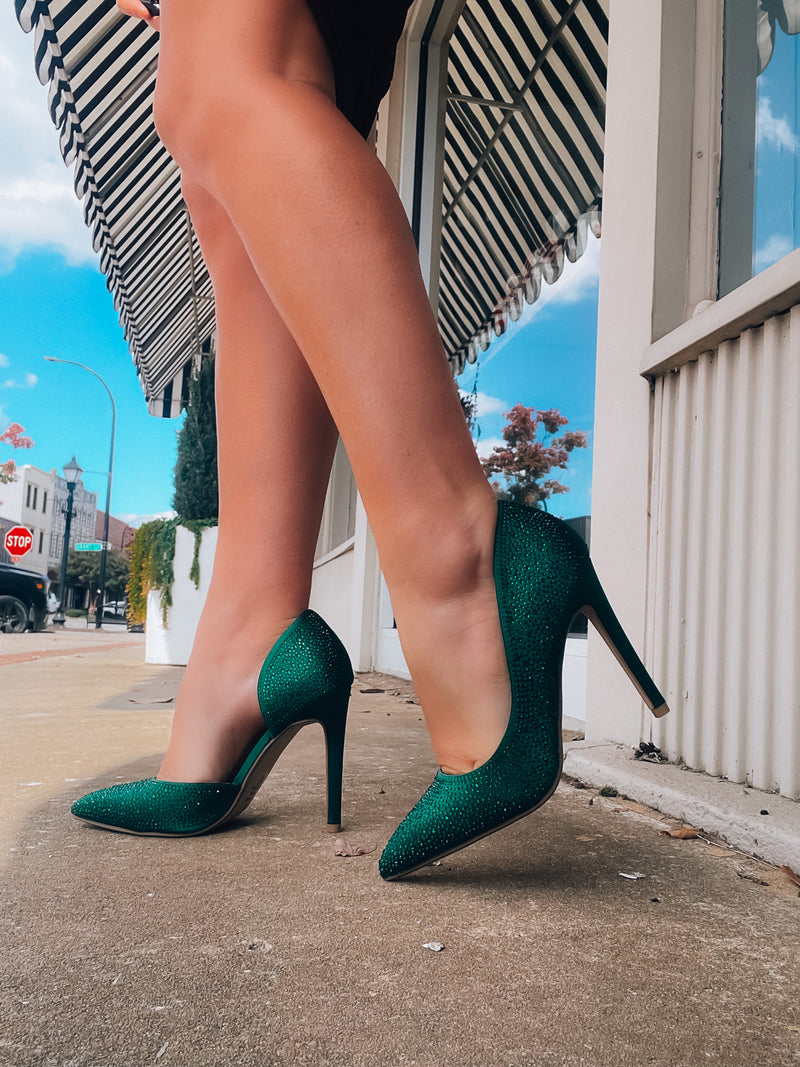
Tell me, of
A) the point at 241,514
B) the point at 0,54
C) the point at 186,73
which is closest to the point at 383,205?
the point at 186,73

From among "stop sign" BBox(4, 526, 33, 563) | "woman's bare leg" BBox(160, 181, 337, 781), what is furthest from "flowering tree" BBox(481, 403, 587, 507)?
"stop sign" BBox(4, 526, 33, 563)

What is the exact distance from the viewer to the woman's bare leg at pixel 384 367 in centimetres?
69

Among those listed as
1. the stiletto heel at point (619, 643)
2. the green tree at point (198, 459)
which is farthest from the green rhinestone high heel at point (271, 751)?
the green tree at point (198, 459)

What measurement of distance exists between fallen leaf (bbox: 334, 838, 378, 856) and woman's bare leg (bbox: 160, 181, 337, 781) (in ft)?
0.51

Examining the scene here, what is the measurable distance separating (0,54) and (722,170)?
172 ft

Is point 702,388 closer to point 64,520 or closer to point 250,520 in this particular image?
point 250,520

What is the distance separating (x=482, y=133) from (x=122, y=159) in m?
4.35

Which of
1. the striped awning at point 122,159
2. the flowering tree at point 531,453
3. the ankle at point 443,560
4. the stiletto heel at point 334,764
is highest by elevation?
the striped awning at point 122,159

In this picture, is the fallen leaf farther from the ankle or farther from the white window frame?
the white window frame

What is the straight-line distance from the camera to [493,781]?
67 cm

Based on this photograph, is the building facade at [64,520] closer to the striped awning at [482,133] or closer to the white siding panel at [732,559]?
the striped awning at [482,133]

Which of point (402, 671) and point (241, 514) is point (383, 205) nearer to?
point (241, 514)

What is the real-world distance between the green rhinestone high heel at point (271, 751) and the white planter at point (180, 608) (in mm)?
4194

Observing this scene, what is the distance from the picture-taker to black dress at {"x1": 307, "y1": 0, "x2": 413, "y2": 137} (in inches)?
32.3
